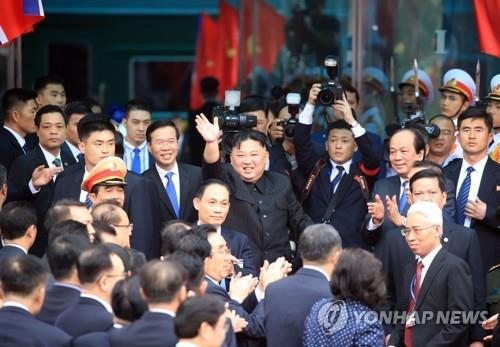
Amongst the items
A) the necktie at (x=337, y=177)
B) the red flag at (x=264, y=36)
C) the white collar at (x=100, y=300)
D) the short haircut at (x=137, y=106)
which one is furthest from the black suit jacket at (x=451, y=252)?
the red flag at (x=264, y=36)

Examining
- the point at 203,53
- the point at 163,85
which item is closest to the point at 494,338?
the point at 203,53

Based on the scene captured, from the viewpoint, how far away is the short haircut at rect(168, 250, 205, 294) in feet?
21.2

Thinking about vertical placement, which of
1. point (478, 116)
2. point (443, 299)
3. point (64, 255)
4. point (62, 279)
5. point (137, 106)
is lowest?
point (443, 299)

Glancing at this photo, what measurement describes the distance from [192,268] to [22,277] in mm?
802

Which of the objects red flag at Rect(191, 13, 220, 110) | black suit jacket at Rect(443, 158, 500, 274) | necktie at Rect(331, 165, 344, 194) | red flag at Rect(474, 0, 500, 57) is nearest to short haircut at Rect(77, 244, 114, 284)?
black suit jacket at Rect(443, 158, 500, 274)

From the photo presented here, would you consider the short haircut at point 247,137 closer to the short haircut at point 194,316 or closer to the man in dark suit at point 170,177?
the man in dark suit at point 170,177

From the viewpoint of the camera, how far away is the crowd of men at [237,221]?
634cm

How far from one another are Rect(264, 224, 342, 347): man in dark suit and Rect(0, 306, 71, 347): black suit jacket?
138 cm

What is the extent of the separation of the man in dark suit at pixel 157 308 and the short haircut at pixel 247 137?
3297 millimetres

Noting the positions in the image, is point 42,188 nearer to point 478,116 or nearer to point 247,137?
point 247,137

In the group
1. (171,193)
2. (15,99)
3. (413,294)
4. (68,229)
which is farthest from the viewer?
(15,99)

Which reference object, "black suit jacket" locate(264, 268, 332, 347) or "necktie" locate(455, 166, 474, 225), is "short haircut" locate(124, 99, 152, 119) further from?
"black suit jacket" locate(264, 268, 332, 347)

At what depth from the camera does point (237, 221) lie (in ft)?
30.2

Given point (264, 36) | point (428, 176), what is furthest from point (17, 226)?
point (264, 36)
